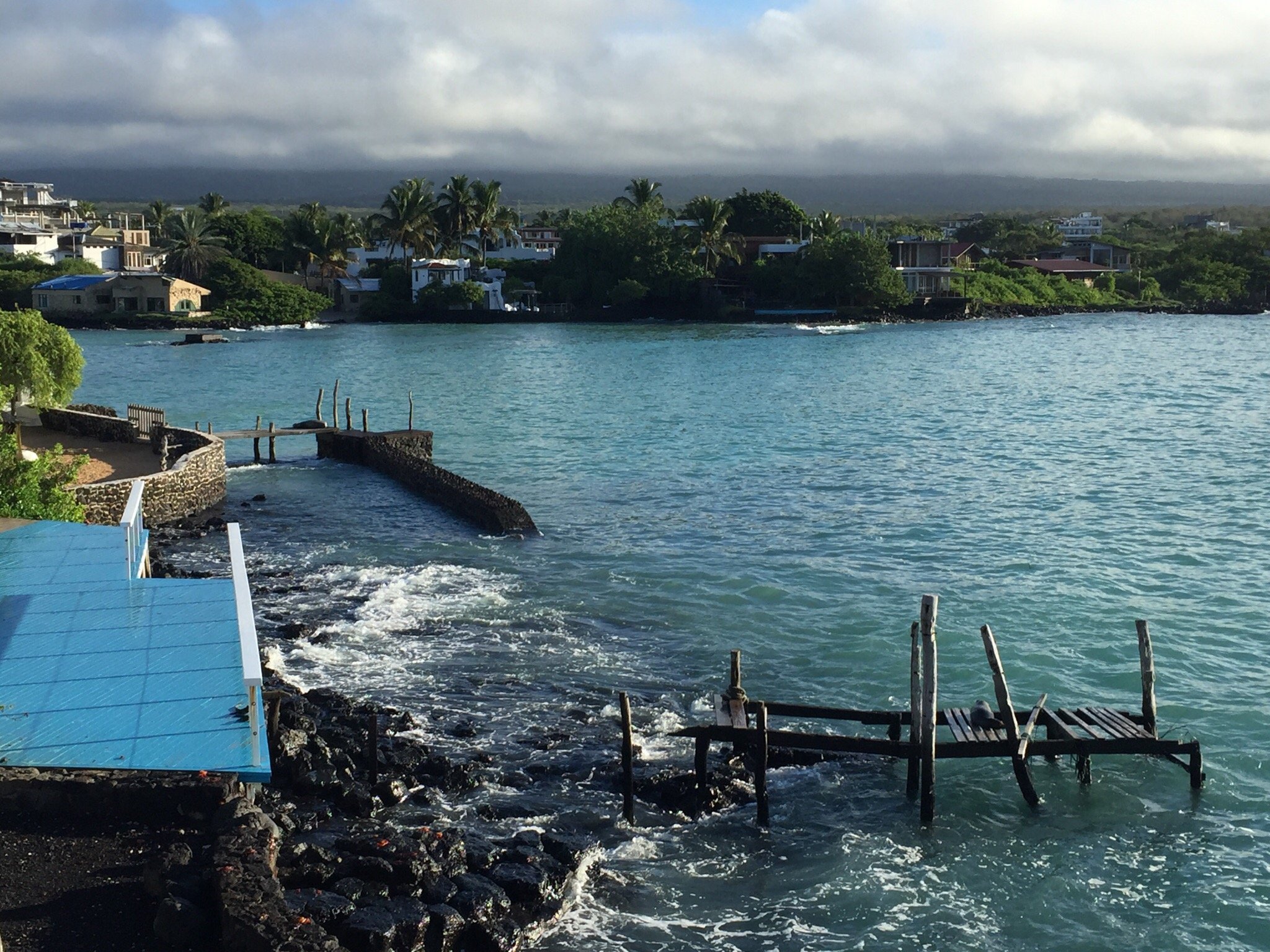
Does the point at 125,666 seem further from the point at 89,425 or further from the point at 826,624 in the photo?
the point at 89,425

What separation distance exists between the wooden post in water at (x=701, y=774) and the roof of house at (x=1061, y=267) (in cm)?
15040

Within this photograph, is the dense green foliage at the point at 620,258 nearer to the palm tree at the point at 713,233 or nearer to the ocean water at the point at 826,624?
the palm tree at the point at 713,233

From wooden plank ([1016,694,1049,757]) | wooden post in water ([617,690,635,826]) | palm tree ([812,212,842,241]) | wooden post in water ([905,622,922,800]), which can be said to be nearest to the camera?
wooden post in water ([617,690,635,826])

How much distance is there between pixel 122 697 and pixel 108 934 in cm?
378


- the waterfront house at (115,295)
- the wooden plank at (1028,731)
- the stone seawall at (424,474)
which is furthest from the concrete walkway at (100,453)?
the waterfront house at (115,295)

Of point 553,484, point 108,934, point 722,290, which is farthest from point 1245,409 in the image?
point 722,290

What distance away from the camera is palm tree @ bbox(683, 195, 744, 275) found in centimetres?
12838

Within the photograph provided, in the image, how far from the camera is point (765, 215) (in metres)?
145

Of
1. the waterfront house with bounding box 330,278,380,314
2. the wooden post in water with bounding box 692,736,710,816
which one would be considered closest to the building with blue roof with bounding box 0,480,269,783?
the wooden post in water with bounding box 692,736,710,816

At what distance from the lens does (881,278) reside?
396 ft

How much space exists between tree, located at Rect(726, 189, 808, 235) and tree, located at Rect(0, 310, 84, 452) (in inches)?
4492

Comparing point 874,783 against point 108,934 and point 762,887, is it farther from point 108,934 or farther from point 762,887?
point 108,934

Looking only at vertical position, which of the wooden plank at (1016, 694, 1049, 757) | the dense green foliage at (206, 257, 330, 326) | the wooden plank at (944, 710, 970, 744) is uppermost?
the dense green foliage at (206, 257, 330, 326)

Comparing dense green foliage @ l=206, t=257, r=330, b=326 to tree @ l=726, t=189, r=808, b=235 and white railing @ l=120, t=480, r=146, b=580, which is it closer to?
tree @ l=726, t=189, r=808, b=235
